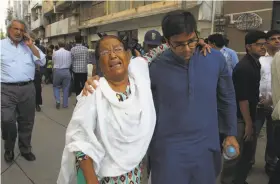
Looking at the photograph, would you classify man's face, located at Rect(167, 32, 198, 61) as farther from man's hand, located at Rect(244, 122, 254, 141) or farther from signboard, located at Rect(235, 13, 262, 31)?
signboard, located at Rect(235, 13, 262, 31)

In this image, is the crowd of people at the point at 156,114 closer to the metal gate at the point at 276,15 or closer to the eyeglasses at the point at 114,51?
the eyeglasses at the point at 114,51

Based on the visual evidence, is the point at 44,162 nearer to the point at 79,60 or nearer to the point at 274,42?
the point at 274,42

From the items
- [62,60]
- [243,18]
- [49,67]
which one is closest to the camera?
[62,60]

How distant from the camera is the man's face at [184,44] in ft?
6.57

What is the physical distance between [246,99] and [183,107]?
145 centimetres

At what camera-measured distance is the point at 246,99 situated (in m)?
3.24

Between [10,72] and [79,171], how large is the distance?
2.68 metres

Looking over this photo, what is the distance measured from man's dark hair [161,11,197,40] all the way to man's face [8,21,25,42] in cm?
266

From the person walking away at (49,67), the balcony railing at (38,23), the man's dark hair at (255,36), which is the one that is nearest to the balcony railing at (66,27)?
the balcony railing at (38,23)

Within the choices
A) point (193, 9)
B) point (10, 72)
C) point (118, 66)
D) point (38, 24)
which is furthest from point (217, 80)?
point (38, 24)

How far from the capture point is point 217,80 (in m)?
2.18

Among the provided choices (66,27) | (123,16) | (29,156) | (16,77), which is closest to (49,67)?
(123,16)

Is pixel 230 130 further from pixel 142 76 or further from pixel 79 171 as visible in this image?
pixel 79 171

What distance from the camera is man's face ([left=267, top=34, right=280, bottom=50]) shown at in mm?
3830
